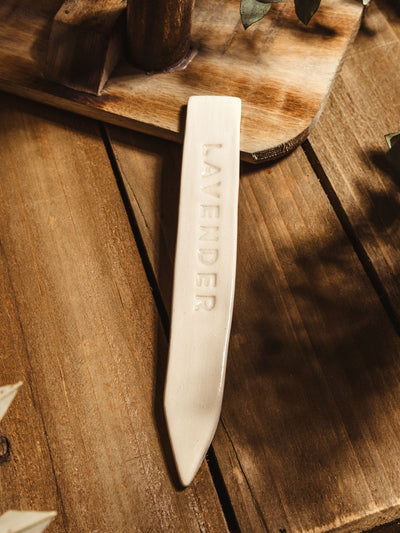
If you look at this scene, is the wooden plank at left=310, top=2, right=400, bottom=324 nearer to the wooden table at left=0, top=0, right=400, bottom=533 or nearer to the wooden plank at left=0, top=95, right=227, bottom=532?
the wooden table at left=0, top=0, right=400, bottom=533

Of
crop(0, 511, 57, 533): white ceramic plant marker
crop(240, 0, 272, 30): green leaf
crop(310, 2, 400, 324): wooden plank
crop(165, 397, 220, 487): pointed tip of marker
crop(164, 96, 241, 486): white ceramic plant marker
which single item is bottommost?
crop(0, 511, 57, 533): white ceramic plant marker

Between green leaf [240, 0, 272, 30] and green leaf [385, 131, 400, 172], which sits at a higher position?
green leaf [240, 0, 272, 30]

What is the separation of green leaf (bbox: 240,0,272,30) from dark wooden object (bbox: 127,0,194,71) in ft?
0.18

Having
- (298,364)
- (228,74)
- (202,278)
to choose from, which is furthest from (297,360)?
(228,74)

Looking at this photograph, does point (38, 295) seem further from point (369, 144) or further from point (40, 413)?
point (369, 144)

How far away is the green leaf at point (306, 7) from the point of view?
1.68 feet

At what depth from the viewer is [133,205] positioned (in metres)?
0.52

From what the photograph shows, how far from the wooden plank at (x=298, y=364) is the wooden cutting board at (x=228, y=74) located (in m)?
0.05

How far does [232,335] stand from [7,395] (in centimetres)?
21

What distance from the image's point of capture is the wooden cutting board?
20.8 inches

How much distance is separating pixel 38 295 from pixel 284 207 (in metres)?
0.27

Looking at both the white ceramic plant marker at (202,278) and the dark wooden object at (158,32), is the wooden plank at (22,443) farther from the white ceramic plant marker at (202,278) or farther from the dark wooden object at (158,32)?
the dark wooden object at (158,32)

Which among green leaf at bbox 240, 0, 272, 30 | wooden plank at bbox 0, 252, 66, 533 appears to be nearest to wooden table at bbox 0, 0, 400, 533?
wooden plank at bbox 0, 252, 66, 533

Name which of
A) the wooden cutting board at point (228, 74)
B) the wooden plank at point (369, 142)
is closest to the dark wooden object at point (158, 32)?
the wooden cutting board at point (228, 74)
